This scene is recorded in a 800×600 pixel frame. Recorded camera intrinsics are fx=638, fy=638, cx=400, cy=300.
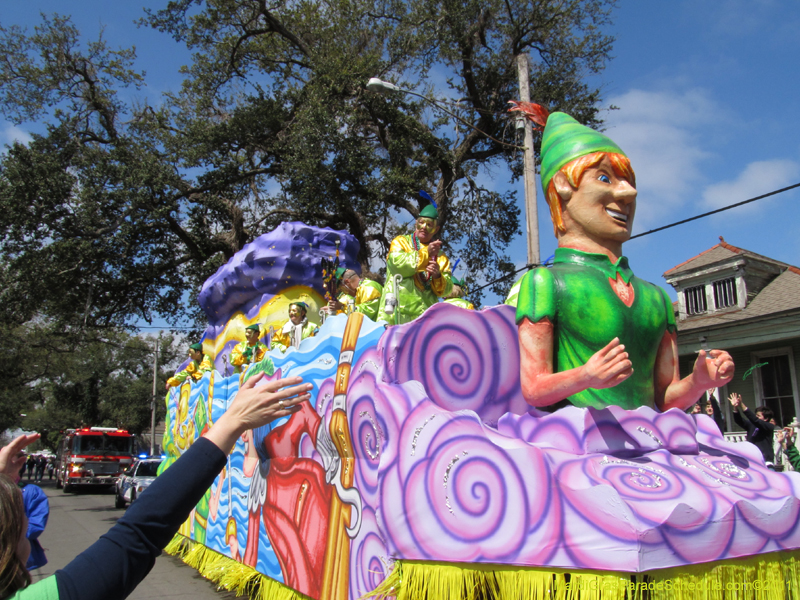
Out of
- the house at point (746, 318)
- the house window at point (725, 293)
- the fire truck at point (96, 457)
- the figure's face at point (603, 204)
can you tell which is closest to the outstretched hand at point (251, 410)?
the figure's face at point (603, 204)

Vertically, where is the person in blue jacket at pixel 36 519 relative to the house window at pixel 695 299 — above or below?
below

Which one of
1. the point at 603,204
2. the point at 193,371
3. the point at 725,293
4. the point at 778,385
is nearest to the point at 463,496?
the point at 603,204

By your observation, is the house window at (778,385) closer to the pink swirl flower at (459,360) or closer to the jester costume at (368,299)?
the jester costume at (368,299)

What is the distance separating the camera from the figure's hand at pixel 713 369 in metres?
3.03

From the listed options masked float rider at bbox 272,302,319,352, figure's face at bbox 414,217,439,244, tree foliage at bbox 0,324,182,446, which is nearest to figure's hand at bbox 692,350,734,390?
figure's face at bbox 414,217,439,244

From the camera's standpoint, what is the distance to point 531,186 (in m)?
8.76

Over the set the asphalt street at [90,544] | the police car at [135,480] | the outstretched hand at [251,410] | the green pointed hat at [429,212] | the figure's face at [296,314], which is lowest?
the asphalt street at [90,544]

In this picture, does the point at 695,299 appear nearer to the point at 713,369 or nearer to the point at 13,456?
the point at 713,369

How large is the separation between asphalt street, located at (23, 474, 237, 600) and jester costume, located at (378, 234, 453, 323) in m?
3.34

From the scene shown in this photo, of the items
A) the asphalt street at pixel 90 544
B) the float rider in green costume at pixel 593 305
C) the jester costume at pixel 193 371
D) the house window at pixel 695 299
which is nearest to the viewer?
the float rider in green costume at pixel 593 305

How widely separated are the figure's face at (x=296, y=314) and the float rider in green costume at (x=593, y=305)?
3850mm

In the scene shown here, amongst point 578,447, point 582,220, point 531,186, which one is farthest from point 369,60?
point 578,447

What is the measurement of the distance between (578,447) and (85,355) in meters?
40.9

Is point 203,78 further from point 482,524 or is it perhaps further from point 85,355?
point 85,355
